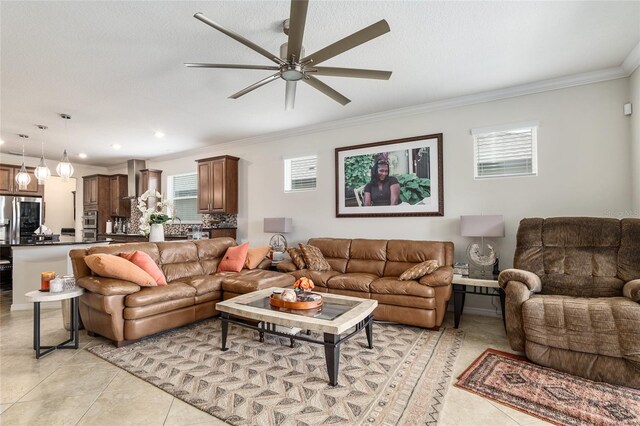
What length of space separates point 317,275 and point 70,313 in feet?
8.90

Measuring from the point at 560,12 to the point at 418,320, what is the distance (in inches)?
118

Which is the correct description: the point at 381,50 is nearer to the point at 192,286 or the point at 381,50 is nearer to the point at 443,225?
the point at 443,225

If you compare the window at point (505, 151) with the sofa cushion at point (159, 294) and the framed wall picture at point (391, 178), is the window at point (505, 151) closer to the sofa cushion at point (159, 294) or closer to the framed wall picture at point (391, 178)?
the framed wall picture at point (391, 178)

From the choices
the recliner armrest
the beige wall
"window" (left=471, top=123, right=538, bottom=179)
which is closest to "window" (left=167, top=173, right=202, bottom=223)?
the beige wall

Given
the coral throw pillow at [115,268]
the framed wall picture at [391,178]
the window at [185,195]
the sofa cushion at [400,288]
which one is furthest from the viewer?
the window at [185,195]

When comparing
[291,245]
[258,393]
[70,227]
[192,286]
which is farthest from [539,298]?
[70,227]

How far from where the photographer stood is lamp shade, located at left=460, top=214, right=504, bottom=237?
11.9 ft

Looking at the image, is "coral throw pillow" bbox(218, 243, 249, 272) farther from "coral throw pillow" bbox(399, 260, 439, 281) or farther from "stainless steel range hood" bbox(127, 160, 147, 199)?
"stainless steel range hood" bbox(127, 160, 147, 199)

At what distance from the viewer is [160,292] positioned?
127 inches

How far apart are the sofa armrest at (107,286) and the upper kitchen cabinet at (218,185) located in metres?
3.08

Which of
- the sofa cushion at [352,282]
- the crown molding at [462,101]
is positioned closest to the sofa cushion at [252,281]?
the sofa cushion at [352,282]

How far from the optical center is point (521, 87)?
12.5 ft

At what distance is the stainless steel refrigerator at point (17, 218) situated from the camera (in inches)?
254

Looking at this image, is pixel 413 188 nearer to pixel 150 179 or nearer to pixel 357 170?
pixel 357 170
